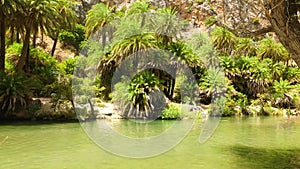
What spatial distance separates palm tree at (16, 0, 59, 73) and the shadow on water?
13.4 m

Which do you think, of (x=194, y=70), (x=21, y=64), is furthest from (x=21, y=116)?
(x=194, y=70)

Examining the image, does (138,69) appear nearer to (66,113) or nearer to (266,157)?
(66,113)

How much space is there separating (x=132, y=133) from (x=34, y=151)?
16.2 ft

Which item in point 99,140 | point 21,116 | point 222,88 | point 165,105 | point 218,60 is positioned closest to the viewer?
point 99,140

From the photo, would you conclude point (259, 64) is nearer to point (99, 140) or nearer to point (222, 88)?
point (222, 88)

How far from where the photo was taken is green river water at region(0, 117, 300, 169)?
8.43 metres

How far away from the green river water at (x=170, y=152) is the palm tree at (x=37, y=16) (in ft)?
24.0

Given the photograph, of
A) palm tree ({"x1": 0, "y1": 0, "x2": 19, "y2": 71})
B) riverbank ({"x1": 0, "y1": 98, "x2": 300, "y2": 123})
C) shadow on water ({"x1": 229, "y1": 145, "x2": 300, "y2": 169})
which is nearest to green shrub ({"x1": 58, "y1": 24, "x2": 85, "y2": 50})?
palm tree ({"x1": 0, "y1": 0, "x2": 19, "y2": 71})

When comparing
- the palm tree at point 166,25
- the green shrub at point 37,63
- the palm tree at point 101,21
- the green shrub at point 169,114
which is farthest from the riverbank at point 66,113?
the palm tree at point 101,21

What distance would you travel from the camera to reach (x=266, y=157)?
9.13m

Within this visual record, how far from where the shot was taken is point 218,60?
2600 cm

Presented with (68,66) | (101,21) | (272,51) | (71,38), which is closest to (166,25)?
(101,21)

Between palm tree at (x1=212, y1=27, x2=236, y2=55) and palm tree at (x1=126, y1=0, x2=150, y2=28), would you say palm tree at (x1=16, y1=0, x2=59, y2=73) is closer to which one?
palm tree at (x1=126, y1=0, x2=150, y2=28)

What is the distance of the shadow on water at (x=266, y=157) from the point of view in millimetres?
8148
